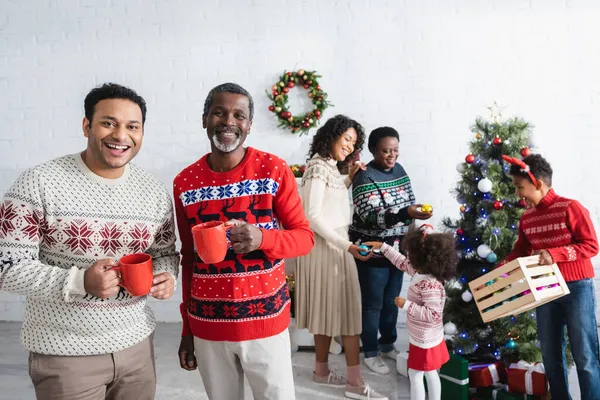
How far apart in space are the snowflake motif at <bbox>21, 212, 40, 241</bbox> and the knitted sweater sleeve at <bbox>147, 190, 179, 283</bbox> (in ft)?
1.07

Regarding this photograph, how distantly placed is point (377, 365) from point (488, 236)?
106 centimetres

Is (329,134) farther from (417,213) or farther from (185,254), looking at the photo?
(185,254)

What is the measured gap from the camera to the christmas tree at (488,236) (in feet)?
8.69

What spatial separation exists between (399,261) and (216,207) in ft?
4.34

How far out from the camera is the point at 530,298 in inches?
78.8

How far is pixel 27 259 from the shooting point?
3.99 feet

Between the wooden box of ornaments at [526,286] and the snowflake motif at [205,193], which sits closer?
the snowflake motif at [205,193]

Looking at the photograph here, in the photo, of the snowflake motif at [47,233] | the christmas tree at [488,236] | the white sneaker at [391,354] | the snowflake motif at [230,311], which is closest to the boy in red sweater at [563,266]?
the christmas tree at [488,236]

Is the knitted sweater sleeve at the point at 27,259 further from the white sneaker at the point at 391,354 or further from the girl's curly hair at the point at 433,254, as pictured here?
the white sneaker at the point at 391,354

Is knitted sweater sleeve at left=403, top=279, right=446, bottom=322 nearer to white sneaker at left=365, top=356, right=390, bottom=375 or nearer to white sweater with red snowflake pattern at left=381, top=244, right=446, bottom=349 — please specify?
white sweater with red snowflake pattern at left=381, top=244, right=446, bottom=349

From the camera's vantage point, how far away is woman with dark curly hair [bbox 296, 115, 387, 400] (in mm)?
2688

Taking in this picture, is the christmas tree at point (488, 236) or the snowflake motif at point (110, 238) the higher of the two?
the snowflake motif at point (110, 238)

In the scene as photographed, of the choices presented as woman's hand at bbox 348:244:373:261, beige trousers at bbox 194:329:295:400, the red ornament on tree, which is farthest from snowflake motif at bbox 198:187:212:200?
the red ornament on tree

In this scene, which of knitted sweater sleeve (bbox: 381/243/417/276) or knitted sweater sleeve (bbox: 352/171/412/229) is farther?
knitted sweater sleeve (bbox: 352/171/412/229)
